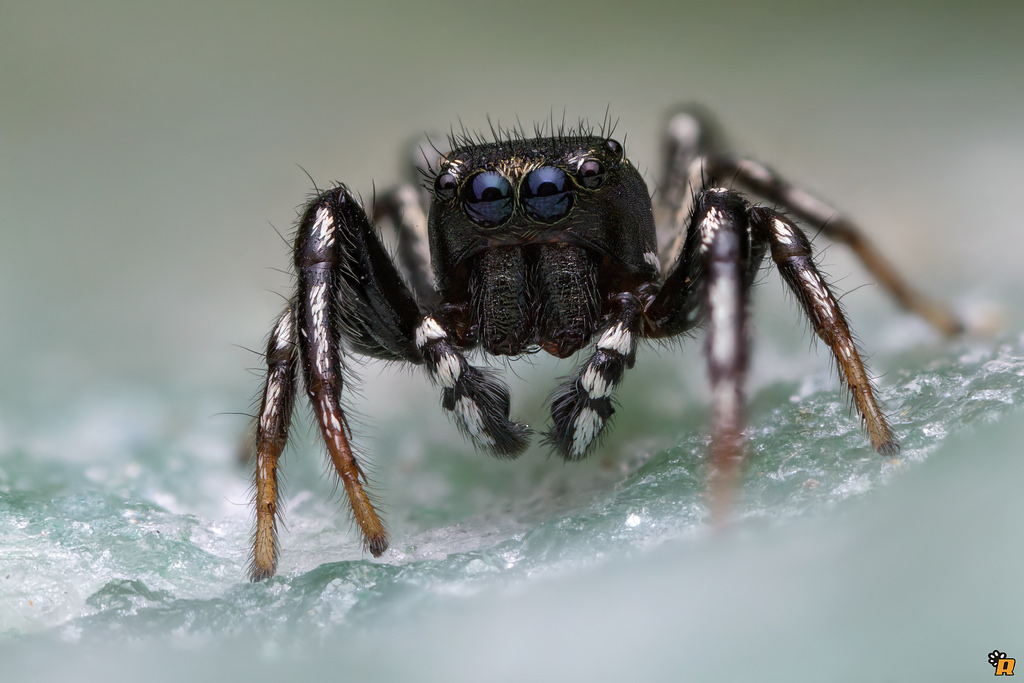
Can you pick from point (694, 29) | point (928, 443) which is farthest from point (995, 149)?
point (928, 443)

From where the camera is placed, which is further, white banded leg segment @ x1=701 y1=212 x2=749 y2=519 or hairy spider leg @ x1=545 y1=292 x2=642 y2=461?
Result: hairy spider leg @ x1=545 y1=292 x2=642 y2=461

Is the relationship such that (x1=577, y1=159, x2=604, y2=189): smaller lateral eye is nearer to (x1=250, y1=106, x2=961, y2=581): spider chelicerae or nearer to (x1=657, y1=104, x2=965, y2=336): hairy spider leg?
(x1=250, y1=106, x2=961, y2=581): spider chelicerae

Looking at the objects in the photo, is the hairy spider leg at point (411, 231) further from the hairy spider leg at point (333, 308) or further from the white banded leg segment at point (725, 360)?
the white banded leg segment at point (725, 360)

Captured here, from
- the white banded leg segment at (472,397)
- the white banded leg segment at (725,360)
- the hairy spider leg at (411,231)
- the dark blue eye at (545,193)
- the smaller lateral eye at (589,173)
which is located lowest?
the white banded leg segment at (725,360)

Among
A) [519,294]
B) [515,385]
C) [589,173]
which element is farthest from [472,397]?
[515,385]

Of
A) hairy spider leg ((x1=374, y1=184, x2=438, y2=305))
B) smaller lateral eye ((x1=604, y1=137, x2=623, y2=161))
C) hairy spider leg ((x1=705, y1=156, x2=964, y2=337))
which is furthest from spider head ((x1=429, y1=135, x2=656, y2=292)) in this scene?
hairy spider leg ((x1=705, y1=156, x2=964, y2=337))

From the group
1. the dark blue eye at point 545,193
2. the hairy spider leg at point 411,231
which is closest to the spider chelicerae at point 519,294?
the dark blue eye at point 545,193

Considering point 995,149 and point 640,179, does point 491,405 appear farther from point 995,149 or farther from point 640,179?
point 995,149

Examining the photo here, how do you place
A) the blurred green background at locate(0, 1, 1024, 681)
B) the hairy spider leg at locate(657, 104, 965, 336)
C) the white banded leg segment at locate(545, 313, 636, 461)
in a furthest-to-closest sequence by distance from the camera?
the hairy spider leg at locate(657, 104, 965, 336)
the white banded leg segment at locate(545, 313, 636, 461)
the blurred green background at locate(0, 1, 1024, 681)

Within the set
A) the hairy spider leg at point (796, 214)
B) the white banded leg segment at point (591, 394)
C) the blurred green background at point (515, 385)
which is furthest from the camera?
the hairy spider leg at point (796, 214)
